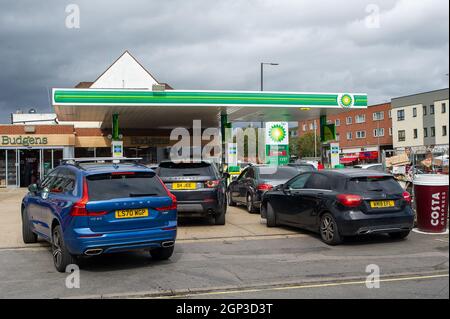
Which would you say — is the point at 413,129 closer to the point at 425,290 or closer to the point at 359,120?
the point at 359,120

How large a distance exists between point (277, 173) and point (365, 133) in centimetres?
7321

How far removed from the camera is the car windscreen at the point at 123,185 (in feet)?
24.2

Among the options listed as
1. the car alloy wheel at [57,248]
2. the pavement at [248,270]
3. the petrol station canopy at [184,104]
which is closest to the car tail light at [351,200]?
the pavement at [248,270]

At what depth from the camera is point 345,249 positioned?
895cm

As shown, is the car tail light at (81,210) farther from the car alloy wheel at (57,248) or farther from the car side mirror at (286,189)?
the car side mirror at (286,189)

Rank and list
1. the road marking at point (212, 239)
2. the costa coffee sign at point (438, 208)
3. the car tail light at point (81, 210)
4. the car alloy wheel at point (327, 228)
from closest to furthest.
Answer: the car tail light at point (81, 210) → the car alloy wheel at point (327, 228) → the road marking at point (212, 239) → the costa coffee sign at point (438, 208)

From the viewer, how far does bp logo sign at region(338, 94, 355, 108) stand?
869 inches

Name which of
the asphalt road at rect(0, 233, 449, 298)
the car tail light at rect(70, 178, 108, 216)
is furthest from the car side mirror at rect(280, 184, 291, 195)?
the car tail light at rect(70, 178, 108, 216)

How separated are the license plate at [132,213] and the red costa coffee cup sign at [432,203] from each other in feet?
20.7

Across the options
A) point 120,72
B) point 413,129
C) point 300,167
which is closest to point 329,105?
point 300,167

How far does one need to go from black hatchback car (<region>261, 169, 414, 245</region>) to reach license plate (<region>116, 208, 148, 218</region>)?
368cm

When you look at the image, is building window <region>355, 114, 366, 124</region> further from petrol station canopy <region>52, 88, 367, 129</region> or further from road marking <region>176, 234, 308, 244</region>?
road marking <region>176, 234, 308, 244</region>
